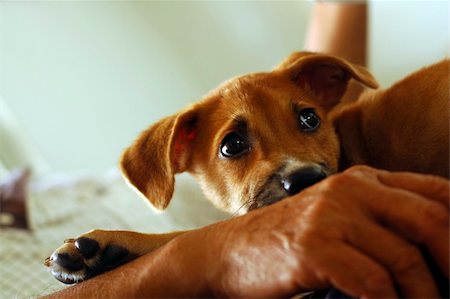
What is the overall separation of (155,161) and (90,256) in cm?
36

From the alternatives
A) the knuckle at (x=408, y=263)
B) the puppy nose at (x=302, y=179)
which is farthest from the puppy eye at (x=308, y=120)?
the knuckle at (x=408, y=263)

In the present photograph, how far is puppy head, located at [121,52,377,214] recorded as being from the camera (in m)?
1.38

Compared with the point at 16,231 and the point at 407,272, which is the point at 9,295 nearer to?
the point at 16,231

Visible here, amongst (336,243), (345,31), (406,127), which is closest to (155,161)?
(406,127)

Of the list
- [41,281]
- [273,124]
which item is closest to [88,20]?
[41,281]

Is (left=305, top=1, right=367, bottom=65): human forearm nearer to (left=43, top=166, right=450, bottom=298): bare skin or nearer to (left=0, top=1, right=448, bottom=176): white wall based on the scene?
(left=0, top=1, right=448, bottom=176): white wall

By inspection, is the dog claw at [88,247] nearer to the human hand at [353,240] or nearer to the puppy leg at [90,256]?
the puppy leg at [90,256]

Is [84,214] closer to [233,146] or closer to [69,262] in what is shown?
[233,146]

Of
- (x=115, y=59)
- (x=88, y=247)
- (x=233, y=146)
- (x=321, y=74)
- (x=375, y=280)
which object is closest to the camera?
(x=375, y=280)

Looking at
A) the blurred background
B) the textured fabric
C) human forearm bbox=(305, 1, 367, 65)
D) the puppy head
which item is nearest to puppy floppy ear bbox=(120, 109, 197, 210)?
the puppy head

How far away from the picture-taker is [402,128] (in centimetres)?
140

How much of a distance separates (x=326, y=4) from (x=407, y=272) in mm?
2282

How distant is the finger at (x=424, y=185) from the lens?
0.79 m

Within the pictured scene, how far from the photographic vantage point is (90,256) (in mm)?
1191
